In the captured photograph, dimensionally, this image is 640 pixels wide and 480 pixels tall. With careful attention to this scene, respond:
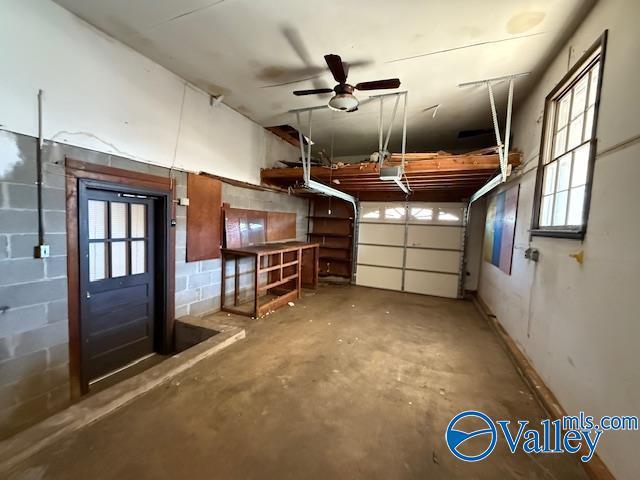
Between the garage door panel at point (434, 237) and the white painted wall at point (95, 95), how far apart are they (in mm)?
4458

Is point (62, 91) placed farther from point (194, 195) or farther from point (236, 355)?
point (236, 355)

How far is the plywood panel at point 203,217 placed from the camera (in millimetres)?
3447

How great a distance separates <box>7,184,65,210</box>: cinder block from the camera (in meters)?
1.95

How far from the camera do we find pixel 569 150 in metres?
2.17

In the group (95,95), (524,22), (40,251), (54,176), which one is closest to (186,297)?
(40,251)

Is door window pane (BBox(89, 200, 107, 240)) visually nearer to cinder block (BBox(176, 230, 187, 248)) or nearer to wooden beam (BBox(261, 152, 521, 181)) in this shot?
cinder block (BBox(176, 230, 187, 248))

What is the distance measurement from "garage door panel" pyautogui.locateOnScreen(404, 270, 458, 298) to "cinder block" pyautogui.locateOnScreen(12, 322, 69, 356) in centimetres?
576

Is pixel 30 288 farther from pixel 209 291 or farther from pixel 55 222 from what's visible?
pixel 209 291

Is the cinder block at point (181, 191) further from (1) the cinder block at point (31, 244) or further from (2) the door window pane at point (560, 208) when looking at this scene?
(2) the door window pane at point (560, 208)

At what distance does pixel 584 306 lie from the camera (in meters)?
1.74

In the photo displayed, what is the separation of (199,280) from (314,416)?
2553 mm

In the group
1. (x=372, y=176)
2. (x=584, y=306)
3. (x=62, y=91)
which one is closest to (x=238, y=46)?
(x=62, y=91)

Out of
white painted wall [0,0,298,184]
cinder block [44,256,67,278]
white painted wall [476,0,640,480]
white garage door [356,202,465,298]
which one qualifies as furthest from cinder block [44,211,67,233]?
white garage door [356,202,465,298]

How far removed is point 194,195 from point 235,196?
888 millimetres
